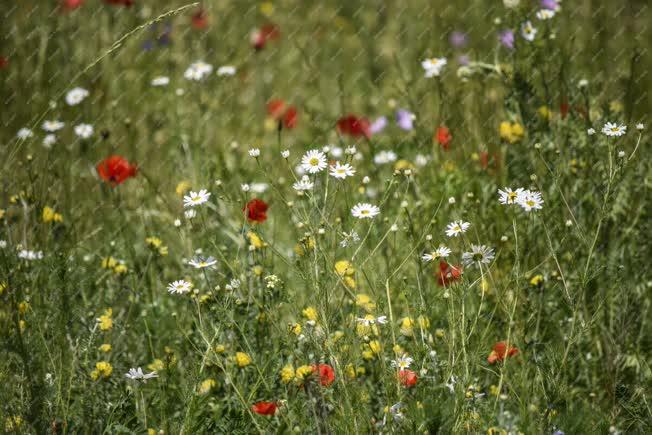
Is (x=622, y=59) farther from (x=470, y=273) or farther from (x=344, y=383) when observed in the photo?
(x=344, y=383)

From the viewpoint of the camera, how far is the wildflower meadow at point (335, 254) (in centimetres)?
162

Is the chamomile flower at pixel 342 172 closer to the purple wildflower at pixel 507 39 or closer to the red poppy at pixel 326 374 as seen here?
the red poppy at pixel 326 374

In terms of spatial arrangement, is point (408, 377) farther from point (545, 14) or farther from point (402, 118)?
point (402, 118)

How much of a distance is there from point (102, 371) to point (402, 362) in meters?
0.65

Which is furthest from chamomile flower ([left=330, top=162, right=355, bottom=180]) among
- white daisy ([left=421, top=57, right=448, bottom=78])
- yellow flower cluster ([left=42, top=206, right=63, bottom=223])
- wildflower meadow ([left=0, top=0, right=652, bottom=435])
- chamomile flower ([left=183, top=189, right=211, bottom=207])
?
white daisy ([left=421, top=57, right=448, bottom=78])

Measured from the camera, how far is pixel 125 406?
1.71m

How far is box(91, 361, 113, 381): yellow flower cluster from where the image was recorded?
179cm

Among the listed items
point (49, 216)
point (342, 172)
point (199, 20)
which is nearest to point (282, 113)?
point (199, 20)

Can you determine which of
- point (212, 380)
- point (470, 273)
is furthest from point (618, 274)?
point (212, 380)

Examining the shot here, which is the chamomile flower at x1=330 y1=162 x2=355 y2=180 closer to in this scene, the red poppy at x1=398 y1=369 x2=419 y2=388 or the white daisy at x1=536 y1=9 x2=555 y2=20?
the red poppy at x1=398 y1=369 x2=419 y2=388

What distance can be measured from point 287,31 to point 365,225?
211cm

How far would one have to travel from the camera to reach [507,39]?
8.30ft

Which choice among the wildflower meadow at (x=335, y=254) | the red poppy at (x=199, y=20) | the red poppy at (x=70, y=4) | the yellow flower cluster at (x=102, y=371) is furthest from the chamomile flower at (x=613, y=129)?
the red poppy at (x=70, y=4)

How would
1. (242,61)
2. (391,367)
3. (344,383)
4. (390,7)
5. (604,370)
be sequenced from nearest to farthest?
1. (344,383)
2. (391,367)
3. (604,370)
4. (242,61)
5. (390,7)
